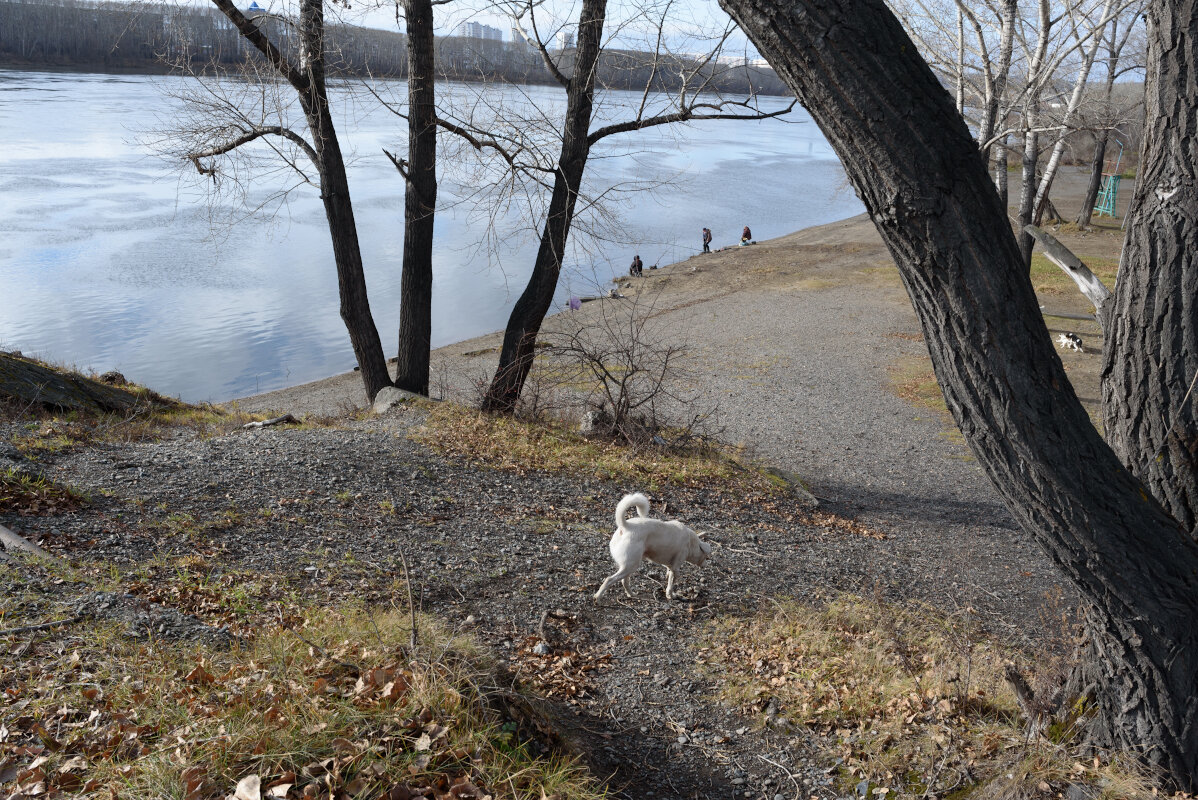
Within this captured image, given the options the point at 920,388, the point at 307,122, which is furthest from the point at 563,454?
the point at 920,388

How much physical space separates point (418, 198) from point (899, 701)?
9.23m

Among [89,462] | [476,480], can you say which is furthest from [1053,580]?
[89,462]

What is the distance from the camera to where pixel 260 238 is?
3178 cm

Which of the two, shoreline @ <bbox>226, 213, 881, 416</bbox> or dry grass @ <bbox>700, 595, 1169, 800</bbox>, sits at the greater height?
dry grass @ <bbox>700, 595, 1169, 800</bbox>

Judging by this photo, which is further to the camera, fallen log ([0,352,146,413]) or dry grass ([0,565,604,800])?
fallen log ([0,352,146,413])

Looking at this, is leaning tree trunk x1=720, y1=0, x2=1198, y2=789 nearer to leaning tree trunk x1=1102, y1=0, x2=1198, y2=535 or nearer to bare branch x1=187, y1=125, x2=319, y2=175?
leaning tree trunk x1=1102, y1=0, x2=1198, y2=535

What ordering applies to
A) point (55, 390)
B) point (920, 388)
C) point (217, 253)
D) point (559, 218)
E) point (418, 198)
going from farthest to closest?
point (217, 253) < point (920, 388) < point (418, 198) < point (559, 218) < point (55, 390)

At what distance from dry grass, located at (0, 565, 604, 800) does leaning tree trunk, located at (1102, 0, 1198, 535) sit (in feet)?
9.60

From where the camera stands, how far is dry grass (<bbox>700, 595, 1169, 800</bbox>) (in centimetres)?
387

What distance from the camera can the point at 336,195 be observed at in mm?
11367

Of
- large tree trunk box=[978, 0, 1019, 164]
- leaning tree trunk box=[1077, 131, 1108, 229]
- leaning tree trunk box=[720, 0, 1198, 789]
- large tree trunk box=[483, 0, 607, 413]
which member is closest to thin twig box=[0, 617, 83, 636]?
leaning tree trunk box=[720, 0, 1198, 789]

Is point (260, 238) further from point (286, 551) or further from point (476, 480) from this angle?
point (286, 551)

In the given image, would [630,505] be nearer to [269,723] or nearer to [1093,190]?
[269,723]

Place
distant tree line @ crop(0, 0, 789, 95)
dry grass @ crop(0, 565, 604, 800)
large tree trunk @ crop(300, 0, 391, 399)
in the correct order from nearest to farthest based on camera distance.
→ dry grass @ crop(0, 565, 604, 800)
large tree trunk @ crop(300, 0, 391, 399)
distant tree line @ crop(0, 0, 789, 95)
